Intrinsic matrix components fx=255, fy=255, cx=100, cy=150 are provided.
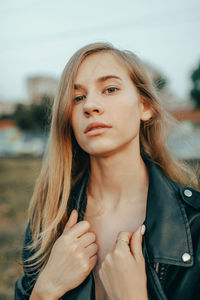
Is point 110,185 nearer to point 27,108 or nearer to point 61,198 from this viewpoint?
point 61,198

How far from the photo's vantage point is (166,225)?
146cm

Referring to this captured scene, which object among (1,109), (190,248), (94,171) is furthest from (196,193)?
(1,109)

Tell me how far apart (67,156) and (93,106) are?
598mm

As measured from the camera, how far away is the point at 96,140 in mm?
1653

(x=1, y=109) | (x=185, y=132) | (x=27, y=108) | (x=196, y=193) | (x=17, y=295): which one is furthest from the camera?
(x=1, y=109)

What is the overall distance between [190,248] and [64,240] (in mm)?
750

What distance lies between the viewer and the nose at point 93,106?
5.38ft

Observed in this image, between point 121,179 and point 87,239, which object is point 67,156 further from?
point 87,239

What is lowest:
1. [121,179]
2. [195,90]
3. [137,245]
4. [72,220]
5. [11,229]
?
[11,229]

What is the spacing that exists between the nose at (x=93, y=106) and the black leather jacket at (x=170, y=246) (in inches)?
23.9

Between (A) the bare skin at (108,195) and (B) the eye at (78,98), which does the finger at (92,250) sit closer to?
(A) the bare skin at (108,195)

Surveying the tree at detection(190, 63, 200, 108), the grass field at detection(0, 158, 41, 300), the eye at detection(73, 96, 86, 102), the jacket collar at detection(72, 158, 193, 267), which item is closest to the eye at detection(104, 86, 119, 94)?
the eye at detection(73, 96, 86, 102)

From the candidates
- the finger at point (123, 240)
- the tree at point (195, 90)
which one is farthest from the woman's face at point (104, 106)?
the tree at point (195, 90)

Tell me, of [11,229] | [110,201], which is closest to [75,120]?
[110,201]
